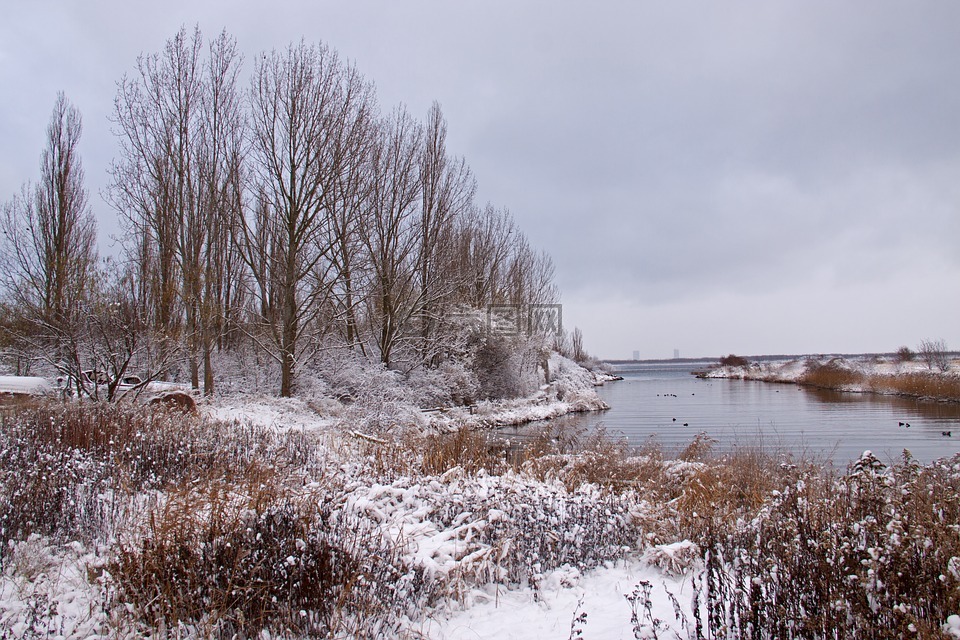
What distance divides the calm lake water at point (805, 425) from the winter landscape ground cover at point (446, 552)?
6.24 m

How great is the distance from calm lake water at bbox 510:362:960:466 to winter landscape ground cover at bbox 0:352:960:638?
20.5ft

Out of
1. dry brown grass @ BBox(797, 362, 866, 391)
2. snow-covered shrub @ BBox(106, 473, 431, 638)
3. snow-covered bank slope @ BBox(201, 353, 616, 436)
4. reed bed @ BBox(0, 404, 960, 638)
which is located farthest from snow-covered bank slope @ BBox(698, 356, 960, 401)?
snow-covered shrub @ BBox(106, 473, 431, 638)

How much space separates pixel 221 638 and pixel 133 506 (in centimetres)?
247

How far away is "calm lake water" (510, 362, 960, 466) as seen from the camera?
13.6m

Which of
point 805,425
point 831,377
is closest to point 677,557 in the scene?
point 805,425

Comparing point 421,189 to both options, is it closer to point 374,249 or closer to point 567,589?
point 374,249

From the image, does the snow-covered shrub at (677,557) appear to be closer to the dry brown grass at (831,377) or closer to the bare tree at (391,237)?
the bare tree at (391,237)

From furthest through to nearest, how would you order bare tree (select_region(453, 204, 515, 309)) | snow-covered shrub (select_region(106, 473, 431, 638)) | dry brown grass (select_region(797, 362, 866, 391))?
dry brown grass (select_region(797, 362, 866, 391)), bare tree (select_region(453, 204, 515, 309)), snow-covered shrub (select_region(106, 473, 431, 638))

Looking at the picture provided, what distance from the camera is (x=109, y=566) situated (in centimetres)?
365

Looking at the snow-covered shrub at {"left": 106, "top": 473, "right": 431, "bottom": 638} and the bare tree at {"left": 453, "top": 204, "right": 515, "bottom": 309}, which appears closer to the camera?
the snow-covered shrub at {"left": 106, "top": 473, "right": 431, "bottom": 638}

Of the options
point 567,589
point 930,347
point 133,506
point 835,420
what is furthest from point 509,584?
point 930,347

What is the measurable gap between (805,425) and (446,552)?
1896 cm

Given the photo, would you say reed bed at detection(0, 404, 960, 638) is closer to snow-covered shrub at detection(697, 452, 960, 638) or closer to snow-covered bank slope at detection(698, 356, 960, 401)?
snow-covered shrub at detection(697, 452, 960, 638)

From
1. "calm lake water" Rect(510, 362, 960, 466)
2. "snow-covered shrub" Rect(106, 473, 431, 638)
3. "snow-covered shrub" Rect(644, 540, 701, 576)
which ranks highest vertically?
"snow-covered shrub" Rect(106, 473, 431, 638)
